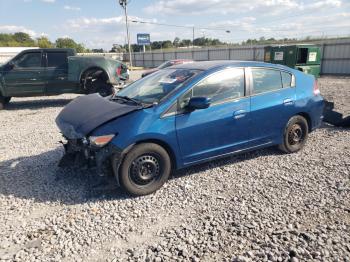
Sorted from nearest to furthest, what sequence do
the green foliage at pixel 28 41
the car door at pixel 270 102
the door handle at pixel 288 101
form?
the car door at pixel 270 102 < the door handle at pixel 288 101 < the green foliage at pixel 28 41

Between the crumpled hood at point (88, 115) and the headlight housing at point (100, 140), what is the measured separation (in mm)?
160

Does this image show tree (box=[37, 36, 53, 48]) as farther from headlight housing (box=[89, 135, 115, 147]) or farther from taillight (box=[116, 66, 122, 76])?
headlight housing (box=[89, 135, 115, 147])

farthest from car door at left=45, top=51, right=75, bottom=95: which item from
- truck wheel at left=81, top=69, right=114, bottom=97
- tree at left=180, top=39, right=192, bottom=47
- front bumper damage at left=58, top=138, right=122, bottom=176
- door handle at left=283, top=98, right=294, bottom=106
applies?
tree at left=180, top=39, right=192, bottom=47

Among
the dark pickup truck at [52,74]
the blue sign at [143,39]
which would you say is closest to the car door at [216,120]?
the dark pickup truck at [52,74]

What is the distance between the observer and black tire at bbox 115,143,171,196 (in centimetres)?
365

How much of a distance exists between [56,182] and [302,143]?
408 centimetres

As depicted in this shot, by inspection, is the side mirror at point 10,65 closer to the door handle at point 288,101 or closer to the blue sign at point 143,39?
the door handle at point 288,101

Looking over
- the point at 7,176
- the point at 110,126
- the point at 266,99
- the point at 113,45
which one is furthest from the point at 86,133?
the point at 113,45

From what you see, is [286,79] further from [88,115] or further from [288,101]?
[88,115]

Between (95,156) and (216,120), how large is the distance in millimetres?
1684

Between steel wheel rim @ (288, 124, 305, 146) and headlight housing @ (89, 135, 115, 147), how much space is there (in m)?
3.08

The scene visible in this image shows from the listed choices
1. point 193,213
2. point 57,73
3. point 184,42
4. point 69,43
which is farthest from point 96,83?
point 184,42

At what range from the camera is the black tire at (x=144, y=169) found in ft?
12.0

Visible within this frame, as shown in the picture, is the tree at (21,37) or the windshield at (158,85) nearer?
the windshield at (158,85)
